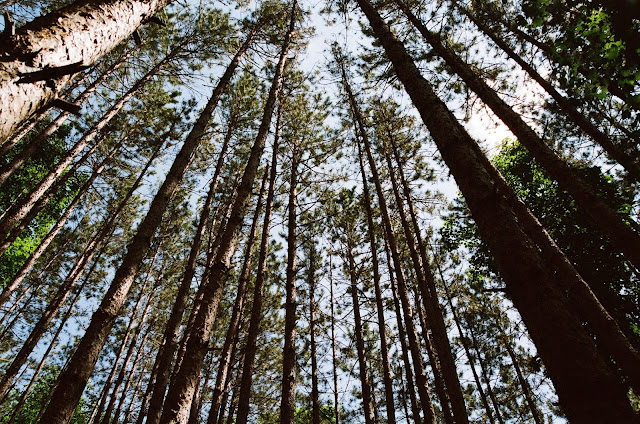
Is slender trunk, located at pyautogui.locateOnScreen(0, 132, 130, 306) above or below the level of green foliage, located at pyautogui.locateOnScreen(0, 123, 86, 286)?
below

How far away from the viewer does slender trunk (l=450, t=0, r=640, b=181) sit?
5203 mm

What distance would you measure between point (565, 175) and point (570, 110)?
195 cm

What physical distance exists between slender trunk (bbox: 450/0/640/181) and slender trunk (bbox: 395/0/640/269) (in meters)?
0.42

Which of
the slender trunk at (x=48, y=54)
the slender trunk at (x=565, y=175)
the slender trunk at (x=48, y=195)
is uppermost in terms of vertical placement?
the slender trunk at (x=48, y=195)

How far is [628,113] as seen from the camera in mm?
3295

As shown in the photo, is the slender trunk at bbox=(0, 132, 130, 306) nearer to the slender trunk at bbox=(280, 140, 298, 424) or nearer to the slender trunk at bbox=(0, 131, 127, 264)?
the slender trunk at bbox=(0, 131, 127, 264)

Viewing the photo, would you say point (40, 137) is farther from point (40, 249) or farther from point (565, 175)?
point (565, 175)

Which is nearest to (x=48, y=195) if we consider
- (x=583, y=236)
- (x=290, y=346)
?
(x=290, y=346)

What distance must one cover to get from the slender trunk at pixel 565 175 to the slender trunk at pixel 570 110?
418mm

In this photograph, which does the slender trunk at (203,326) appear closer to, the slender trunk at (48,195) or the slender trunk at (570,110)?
the slender trunk at (570,110)

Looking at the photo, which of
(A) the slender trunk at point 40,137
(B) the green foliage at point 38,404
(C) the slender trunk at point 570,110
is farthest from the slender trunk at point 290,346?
(B) the green foliage at point 38,404

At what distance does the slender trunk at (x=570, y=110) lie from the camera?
5.20m

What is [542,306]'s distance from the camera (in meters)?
1.35

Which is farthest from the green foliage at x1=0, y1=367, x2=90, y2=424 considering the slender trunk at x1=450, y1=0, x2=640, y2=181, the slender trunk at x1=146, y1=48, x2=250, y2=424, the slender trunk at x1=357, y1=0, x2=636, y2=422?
the slender trunk at x1=450, y1=0, x2=640, y2=181
